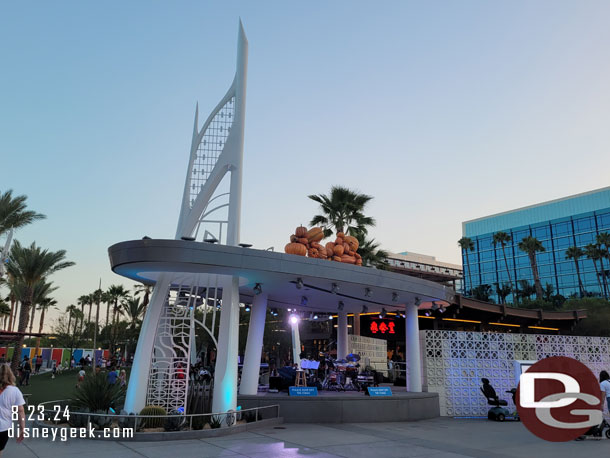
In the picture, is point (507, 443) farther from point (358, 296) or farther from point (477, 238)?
point (477, 238)

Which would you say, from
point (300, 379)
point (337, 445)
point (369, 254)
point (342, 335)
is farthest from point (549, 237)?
point (337, 445)

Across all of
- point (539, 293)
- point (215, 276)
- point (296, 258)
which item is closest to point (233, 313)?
point (215, 276)

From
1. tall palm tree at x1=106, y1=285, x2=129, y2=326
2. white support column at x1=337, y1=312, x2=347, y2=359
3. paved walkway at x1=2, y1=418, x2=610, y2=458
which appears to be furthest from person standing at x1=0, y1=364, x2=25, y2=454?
tall palm tree at x1=106, y1=285, x2=129, y2=326

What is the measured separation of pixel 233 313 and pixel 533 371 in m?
8.21

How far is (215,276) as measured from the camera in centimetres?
Answer: 1335

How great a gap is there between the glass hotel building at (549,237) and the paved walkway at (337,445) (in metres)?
90.1

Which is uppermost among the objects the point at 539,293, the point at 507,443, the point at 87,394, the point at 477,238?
the point at 477,238

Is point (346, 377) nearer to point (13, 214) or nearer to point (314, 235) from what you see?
point (314, 235)

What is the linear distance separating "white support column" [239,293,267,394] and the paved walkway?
183cm

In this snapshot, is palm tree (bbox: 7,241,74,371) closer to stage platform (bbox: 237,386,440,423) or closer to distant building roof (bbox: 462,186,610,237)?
stage platform (bbox: 237,386,440,423)

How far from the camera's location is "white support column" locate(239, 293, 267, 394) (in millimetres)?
14732

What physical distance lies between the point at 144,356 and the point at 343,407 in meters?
6.16

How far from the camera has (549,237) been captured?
9938cm

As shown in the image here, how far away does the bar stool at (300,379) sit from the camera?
1668 centimetres
